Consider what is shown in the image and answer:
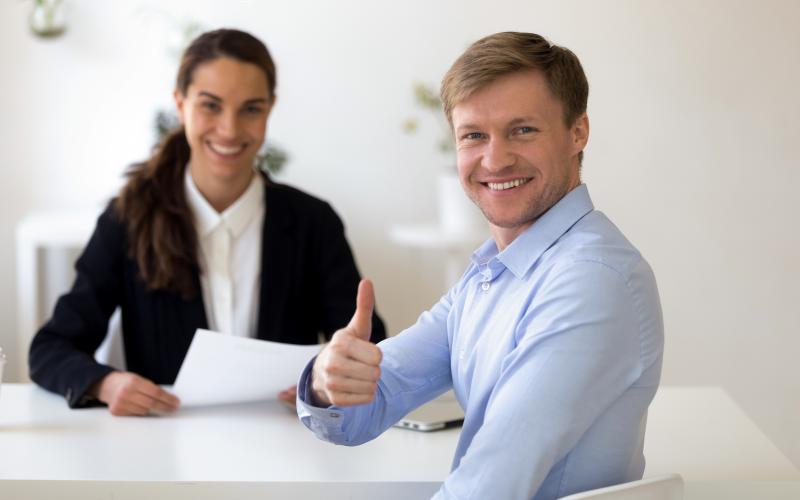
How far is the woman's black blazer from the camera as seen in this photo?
2.26m

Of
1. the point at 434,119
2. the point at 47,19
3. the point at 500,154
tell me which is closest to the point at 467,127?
the point at 500,154

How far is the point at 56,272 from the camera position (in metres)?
3.61

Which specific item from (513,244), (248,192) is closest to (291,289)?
(248,192)

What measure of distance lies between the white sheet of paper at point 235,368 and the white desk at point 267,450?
3 cm

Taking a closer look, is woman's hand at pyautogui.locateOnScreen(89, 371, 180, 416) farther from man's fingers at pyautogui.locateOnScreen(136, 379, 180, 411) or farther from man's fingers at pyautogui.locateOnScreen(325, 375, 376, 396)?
man's fingers at pyautogui.locateOnScreen(325, 375, 376, 396)

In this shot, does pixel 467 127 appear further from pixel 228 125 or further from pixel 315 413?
pixel 228 125

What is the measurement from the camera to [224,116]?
2363 mm

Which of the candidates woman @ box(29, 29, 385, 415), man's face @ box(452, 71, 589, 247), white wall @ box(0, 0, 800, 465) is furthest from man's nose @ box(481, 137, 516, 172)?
white wall @ box(0, 0, 800, 465)

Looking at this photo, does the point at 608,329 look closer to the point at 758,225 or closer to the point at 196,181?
the point at 196,181

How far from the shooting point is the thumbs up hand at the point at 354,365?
1281 mm

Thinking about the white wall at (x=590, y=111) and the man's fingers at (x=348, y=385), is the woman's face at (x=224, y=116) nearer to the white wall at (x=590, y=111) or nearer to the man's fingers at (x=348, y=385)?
the man's fingers at (x=348, y=385)

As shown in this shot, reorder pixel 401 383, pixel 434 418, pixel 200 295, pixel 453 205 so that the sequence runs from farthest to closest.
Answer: pixel 453 205
pixel 200 295
pixel 434 418
pixel 401 383

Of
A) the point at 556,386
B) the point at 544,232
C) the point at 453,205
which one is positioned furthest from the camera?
the point at 453,205

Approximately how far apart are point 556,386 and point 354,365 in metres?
0.25
